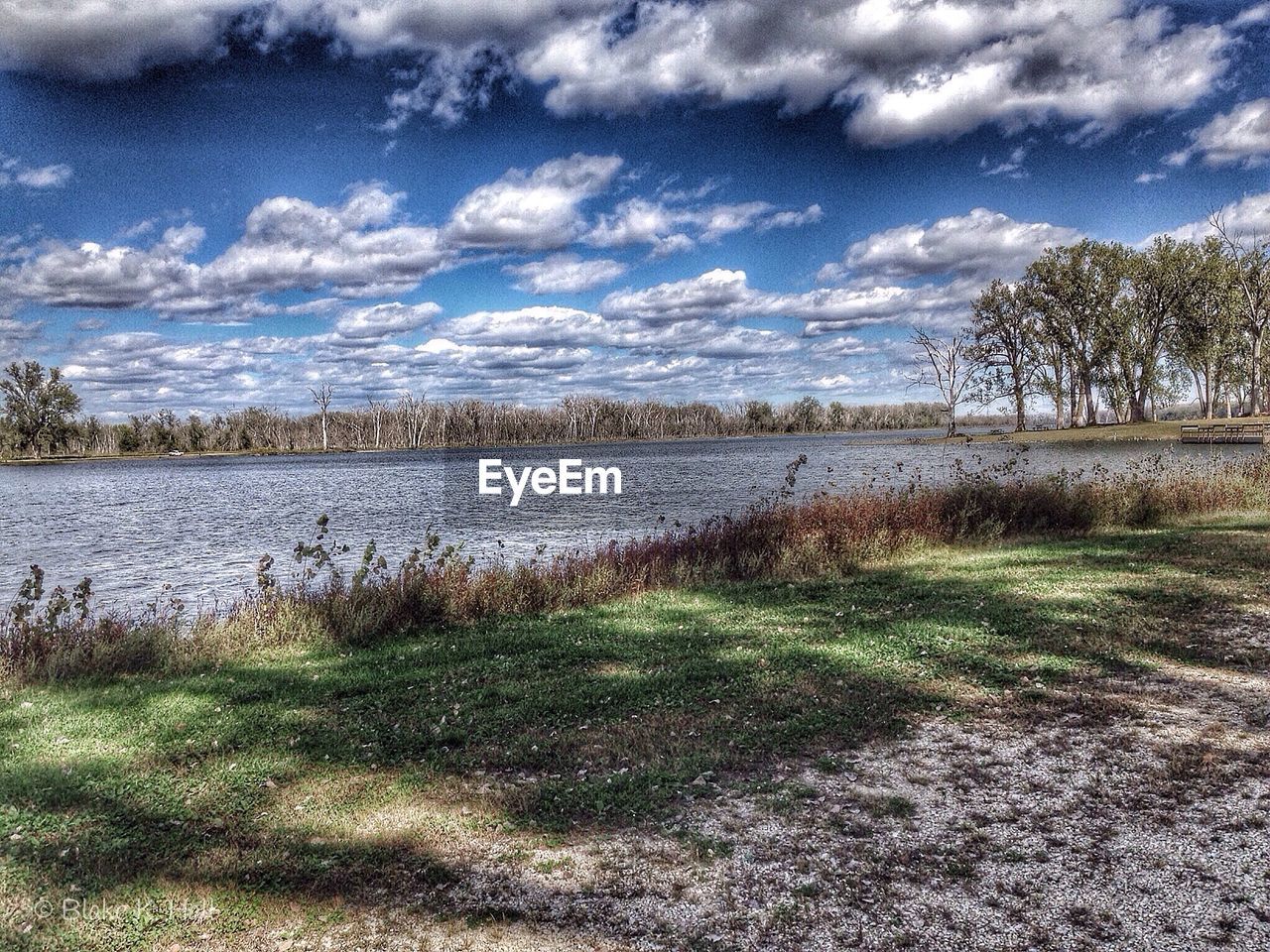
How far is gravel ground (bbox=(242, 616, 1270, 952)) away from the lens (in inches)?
155

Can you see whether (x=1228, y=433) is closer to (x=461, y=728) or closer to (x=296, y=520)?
(x=296, y=520)

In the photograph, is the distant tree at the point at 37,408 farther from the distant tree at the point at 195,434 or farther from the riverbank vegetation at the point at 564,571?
the riverbank vegetation at the point at 564,571

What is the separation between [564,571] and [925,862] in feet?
31.1

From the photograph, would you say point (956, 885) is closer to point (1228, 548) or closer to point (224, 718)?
point (224, 718)

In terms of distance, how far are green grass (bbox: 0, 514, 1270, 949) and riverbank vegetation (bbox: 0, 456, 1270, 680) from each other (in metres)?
0.74

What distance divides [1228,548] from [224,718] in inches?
660

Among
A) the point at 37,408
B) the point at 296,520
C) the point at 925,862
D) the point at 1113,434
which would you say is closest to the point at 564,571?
the point at 925,862

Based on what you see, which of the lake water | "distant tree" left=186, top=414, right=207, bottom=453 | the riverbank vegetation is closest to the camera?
the riverbank vegetation

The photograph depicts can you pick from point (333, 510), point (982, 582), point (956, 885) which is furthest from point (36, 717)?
point (333, 510)

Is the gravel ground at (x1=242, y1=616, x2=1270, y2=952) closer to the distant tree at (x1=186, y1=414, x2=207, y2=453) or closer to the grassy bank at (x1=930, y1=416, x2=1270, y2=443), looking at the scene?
the grassy bank at (x1=930, y1=416, x2=1270, y2=443)

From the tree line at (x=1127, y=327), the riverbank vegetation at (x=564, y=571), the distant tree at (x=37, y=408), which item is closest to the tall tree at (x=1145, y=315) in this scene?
the tree line at (x=1127, y=327)

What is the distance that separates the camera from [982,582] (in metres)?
12.5

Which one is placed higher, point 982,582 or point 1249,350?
point 1249,350

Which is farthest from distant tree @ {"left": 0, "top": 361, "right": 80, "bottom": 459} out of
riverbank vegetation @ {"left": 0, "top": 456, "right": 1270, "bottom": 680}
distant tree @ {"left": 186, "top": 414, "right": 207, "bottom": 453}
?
riverbank vegetation @ {"left": 0, "top": 456, "right": 1270, "bottom": 680}
